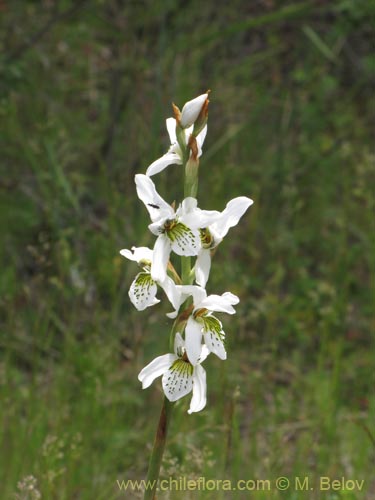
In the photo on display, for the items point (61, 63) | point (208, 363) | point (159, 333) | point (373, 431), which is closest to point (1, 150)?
point (61, 63)

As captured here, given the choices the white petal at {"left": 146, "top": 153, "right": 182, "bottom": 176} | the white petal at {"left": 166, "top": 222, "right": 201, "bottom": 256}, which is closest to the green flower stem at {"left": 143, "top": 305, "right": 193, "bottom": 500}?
the white petal at {"left": 166, "top": 222, "right": 201, "bottom": 256}

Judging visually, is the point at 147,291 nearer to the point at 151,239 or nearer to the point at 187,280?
the point at 187,280

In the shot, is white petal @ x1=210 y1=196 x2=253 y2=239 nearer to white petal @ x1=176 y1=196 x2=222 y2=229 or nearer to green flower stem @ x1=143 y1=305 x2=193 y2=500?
white petal @ x1=176 y1=196 x2=222 y2=229

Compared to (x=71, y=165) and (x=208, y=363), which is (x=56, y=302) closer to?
(x=208, y=363)

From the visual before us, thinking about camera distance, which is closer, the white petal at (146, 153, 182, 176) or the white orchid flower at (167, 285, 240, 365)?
the white orchid flower at (167, 285, 240, 365)

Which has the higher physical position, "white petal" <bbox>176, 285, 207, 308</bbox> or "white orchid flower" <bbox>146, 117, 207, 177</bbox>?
"white orchid flower" <bbox>146, 117, 207, 177</bbox>

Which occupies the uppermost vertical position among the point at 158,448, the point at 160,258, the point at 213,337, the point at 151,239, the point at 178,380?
the point at 151,239

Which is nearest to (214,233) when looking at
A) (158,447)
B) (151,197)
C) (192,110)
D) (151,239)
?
(151,197)
